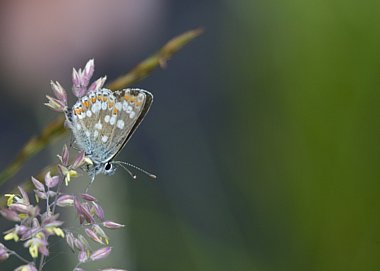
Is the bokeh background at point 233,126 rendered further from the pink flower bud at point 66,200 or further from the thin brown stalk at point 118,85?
the pink flower bud at point 66,200

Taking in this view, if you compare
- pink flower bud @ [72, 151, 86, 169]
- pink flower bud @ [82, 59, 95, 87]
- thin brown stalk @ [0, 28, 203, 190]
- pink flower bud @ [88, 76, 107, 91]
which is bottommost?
pink flower bud @ [72, 151, 86, 169]

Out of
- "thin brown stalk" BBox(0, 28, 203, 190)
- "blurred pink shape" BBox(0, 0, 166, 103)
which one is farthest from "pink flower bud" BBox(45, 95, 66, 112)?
"blurred pink shape" BBox(0, 0, 166, 103)

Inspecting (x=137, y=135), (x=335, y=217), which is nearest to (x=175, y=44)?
(x=335, y=217)

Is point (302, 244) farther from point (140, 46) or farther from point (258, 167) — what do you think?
point (140, 46)

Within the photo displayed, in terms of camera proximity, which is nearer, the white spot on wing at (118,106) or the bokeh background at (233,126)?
the white spot on wing at (118,106)

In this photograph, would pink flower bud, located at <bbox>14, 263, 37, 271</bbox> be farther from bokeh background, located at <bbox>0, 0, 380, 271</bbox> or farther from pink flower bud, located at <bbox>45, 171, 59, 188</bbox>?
bokeh background, located at <bbox>0, 0, 380, 271</bbox>

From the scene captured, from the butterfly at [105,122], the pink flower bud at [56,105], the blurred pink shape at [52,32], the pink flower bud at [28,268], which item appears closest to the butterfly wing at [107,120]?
the butterfly at [105,122]

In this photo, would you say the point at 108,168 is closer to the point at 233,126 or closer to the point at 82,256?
the point at 82,256

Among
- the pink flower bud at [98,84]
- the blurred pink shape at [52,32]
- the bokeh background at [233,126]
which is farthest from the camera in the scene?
the blurred pink shape at [52,32]

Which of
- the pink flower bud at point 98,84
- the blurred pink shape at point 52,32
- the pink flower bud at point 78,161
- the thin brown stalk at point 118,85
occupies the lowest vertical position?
the blurred pink shape at point 52,32
